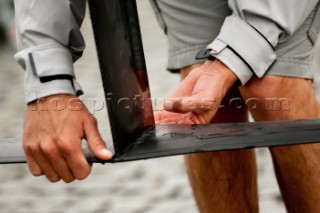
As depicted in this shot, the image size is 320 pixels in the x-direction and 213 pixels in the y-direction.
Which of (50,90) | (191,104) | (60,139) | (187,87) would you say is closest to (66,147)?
(60,139)

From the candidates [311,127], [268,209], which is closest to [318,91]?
[268,209]

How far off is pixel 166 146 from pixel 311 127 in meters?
0.32

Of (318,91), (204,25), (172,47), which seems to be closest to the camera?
(204,25)

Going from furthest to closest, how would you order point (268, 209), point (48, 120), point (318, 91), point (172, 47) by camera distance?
point (318, 91) → point (268, 209) → point (172, 47) → point (48, 120)

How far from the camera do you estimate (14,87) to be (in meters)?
6.31

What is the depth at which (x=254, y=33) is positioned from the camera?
1927 mm

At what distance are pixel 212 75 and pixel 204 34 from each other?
38 centimetres

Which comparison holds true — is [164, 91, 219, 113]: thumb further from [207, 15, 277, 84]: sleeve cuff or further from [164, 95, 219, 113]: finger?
[207, 15, 277, 84]: sleeve cuff

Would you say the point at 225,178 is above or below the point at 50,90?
below

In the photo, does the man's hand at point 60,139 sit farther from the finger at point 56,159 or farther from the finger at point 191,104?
the finger at point 191,104

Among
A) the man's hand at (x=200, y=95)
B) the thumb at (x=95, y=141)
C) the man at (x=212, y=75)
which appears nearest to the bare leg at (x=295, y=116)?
the man at (x=212, y=75)

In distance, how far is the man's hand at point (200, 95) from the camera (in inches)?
71.1

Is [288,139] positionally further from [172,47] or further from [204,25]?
[172,47]

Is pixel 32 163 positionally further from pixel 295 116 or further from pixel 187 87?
pixel 295 116
